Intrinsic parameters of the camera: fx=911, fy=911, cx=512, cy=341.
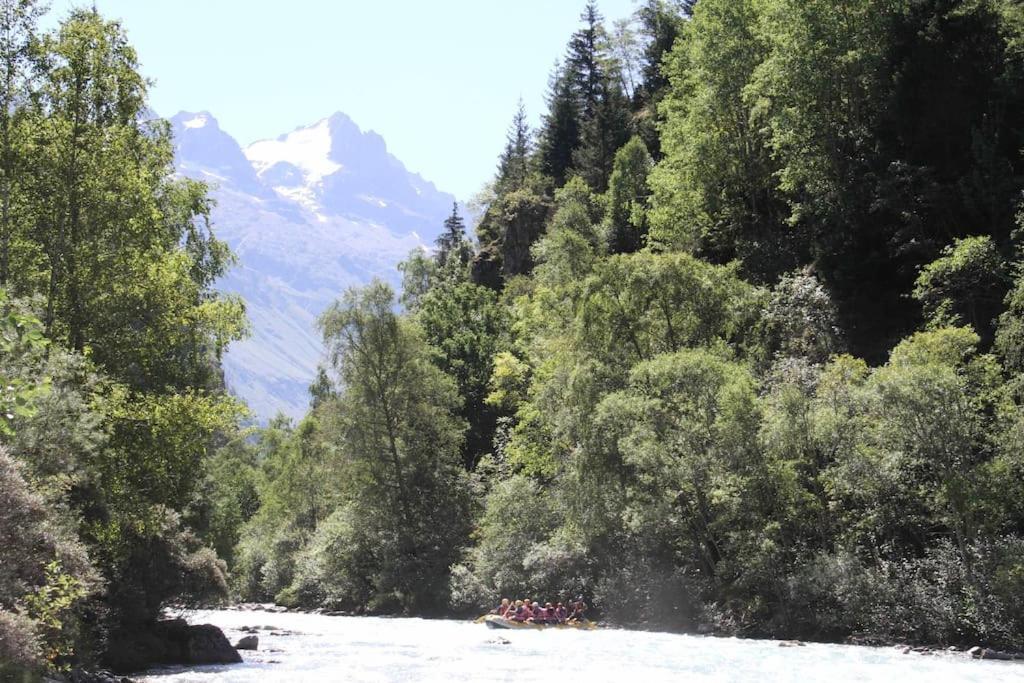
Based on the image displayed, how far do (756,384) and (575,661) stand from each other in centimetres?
1164

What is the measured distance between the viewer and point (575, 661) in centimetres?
2488

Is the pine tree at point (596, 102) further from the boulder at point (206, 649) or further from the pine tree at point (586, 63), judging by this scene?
the boulder at point (206, 649)

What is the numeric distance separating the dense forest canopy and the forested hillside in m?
0.14

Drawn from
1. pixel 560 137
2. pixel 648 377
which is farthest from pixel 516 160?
pixel 648 377

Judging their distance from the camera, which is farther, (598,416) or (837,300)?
(837,300)

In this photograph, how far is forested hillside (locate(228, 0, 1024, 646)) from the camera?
984 inches

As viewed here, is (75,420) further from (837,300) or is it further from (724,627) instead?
(837,300)

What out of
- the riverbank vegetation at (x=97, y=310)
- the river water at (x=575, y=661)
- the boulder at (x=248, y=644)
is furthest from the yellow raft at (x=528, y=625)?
the riverbank vegetation at (x=97, y=310)

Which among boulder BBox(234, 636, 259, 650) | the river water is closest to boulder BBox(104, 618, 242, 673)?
the river water

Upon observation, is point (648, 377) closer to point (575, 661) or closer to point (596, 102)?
point (575, 661)

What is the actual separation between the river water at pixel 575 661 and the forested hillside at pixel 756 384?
8.34 feet

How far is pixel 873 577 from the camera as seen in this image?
26000mm

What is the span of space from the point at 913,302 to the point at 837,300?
120 inches

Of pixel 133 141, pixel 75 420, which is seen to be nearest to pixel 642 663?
pixel 75 420
